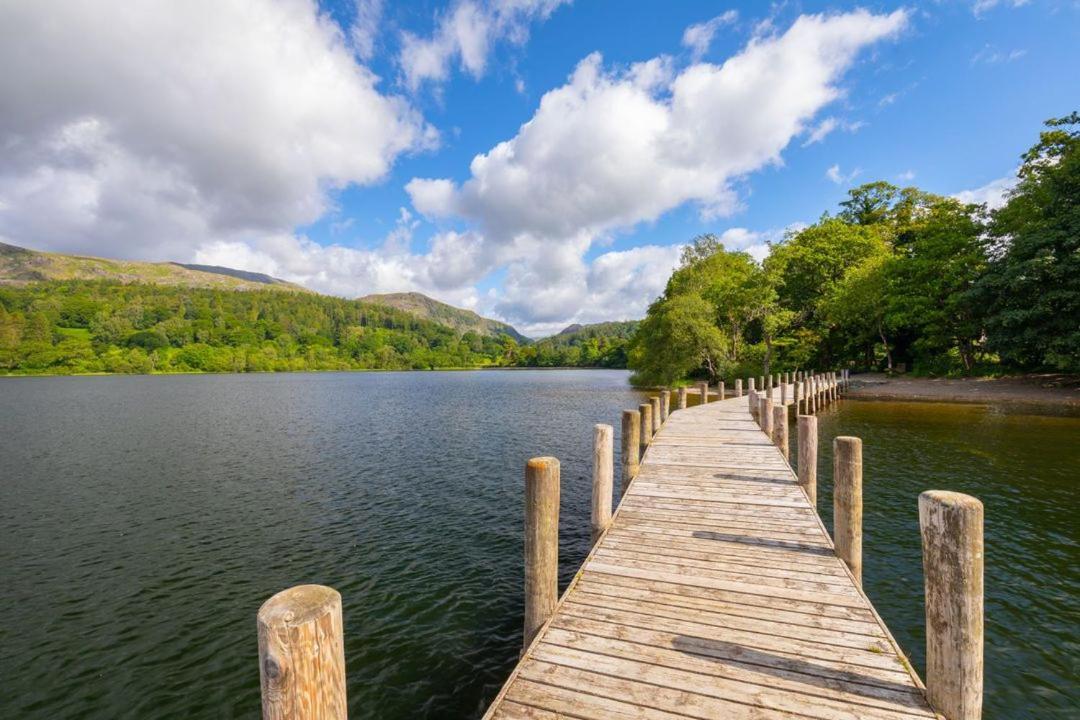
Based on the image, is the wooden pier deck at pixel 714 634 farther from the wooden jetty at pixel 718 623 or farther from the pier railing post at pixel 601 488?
the pier railing post at pixel 601 488

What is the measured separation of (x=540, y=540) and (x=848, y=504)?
4.52 meters

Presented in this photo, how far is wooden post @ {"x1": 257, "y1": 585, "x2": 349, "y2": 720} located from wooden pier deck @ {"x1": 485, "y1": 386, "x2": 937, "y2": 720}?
5.61 feet

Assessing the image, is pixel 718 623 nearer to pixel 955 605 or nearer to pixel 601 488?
pixel 955 605

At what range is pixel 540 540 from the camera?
5.62 m

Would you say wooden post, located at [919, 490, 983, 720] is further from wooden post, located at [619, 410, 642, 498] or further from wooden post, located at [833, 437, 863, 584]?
wooden post, located at [619, 410, 642, 498]

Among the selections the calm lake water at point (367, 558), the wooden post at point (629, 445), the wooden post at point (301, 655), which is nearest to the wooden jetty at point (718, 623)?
the wooden post at point (301, 655)

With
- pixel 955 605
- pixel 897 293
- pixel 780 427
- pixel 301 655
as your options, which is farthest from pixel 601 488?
pixel 897 293

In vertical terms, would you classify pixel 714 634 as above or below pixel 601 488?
below

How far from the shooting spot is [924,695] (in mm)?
3809

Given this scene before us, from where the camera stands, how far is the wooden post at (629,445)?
33.6 ft

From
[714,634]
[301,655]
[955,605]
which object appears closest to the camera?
[301,655]

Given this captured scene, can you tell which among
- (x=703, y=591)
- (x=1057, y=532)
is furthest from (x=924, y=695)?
(x=1057, y=532)

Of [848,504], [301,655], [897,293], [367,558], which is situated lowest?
[367,558]

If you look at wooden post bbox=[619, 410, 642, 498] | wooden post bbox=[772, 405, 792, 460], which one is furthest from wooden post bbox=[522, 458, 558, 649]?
wooden post bbox=[772, 405, 792, 460]
